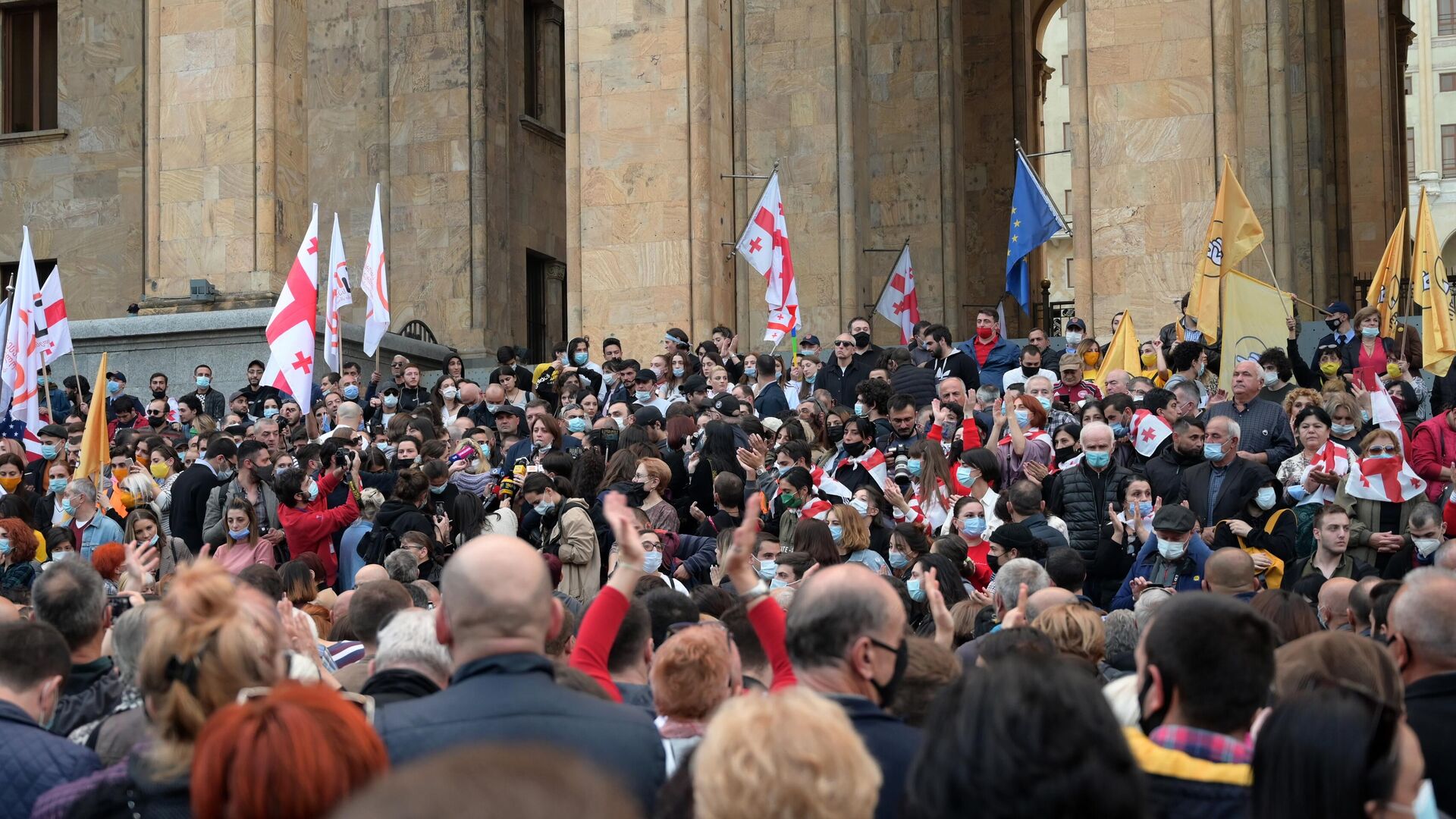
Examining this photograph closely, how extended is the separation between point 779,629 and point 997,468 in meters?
7.53

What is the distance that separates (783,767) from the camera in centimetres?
339

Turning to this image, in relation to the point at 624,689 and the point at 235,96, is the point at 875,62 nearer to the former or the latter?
the point at 235,96

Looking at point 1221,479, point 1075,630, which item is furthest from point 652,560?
point 1075,630

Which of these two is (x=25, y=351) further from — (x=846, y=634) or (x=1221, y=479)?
(x=846, y=634)

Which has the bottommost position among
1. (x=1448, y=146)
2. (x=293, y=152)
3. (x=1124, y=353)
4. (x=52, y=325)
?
(x=1124, y=353)

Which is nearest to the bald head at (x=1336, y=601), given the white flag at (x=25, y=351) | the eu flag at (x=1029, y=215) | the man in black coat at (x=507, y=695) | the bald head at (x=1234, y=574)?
the bald head at (x=1234, y=574)

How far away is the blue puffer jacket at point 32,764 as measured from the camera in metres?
4.93

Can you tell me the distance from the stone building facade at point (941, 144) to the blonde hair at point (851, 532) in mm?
8255

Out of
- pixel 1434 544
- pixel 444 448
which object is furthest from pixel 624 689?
pixel 444 448

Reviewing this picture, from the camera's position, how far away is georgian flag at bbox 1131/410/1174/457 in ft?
42.8

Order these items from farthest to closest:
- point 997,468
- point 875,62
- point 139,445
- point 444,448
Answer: point 875,62 → point 139,445 → point 444,448 → point 997,468

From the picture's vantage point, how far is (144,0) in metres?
31.2

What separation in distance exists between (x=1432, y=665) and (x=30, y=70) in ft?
104

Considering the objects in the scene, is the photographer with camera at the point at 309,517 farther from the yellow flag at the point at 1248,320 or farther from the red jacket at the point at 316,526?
the yellow flag at the point at 1248,320
